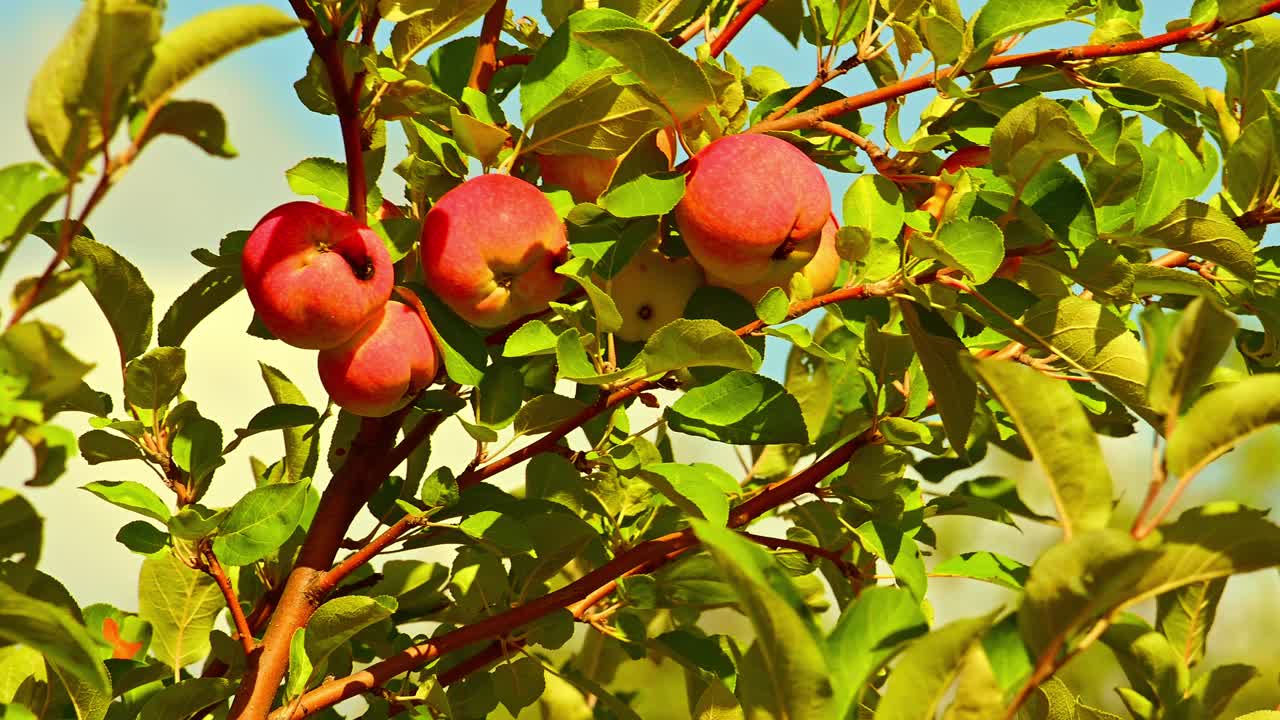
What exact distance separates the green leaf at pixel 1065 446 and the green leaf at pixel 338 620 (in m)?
0.70

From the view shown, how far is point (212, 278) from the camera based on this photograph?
1.40 m

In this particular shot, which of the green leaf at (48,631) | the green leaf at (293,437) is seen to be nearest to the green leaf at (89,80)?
the green leaf at (48,631)

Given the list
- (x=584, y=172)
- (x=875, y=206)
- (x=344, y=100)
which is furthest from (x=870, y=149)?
(x=344, y=100)

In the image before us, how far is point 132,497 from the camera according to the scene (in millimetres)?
1246

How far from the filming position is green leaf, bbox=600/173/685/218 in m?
1.19

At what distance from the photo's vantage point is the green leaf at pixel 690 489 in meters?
1.14

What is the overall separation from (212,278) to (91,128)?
65 centimetres

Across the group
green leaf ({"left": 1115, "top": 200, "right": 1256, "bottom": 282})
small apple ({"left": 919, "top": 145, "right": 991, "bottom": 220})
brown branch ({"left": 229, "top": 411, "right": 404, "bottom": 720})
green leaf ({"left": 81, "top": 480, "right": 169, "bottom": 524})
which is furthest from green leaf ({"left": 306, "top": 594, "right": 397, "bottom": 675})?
green leaf ({"left": 1115, "top": 200, "right": 1256, "bottom": 282})

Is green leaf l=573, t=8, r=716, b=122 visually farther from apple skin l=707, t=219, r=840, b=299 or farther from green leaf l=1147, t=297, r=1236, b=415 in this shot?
green leaf l=1147, t=297, r=1236, b=415

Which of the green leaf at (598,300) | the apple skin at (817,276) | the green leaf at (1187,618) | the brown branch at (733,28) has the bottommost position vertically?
the green leaf at (1187,618)

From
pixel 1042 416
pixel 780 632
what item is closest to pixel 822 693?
pixel 780 632

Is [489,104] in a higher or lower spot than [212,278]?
higher

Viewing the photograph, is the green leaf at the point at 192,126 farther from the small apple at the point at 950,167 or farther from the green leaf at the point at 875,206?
the small apple at the point at 950,167

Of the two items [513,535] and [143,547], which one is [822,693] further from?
[143,547]
